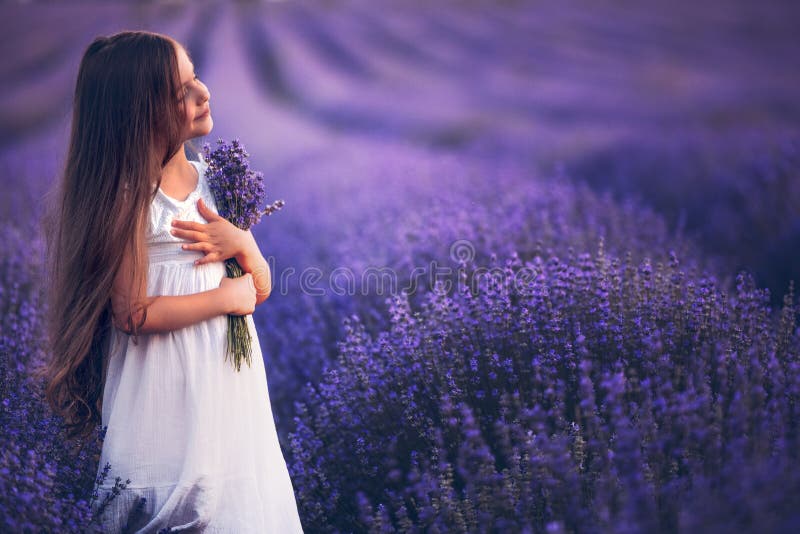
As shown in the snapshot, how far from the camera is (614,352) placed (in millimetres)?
1742

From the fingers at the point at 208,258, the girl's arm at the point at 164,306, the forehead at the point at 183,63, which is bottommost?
the girl's arm at the point at 164,306

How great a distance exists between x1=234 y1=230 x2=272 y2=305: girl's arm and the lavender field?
39cm

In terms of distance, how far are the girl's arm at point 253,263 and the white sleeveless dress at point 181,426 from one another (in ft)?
0.20

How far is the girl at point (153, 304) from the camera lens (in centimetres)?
142

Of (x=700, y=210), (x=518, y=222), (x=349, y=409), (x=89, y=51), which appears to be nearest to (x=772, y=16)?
(x=700, y=210)

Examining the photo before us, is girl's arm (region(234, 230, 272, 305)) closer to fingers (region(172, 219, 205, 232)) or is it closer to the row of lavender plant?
fingers (region(172, 219, 205, 232))

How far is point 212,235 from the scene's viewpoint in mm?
1480

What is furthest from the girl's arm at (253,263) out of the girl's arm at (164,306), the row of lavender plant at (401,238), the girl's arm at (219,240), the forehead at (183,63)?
the row of lavender plant at (401,238)

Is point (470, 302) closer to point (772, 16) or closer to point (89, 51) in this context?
point (89, 51)

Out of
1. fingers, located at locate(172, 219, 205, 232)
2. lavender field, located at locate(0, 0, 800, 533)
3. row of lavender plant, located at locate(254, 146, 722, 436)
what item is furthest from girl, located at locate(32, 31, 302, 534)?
row of lavender plant, located at locate(254, 146, 722, 436)

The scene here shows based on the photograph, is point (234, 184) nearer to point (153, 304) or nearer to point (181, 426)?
point (153, 304)

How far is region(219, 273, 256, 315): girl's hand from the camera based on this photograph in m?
1.47

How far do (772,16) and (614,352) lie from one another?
3.79 metres

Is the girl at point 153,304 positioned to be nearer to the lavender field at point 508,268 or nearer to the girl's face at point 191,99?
the girl's face at point 191,99
